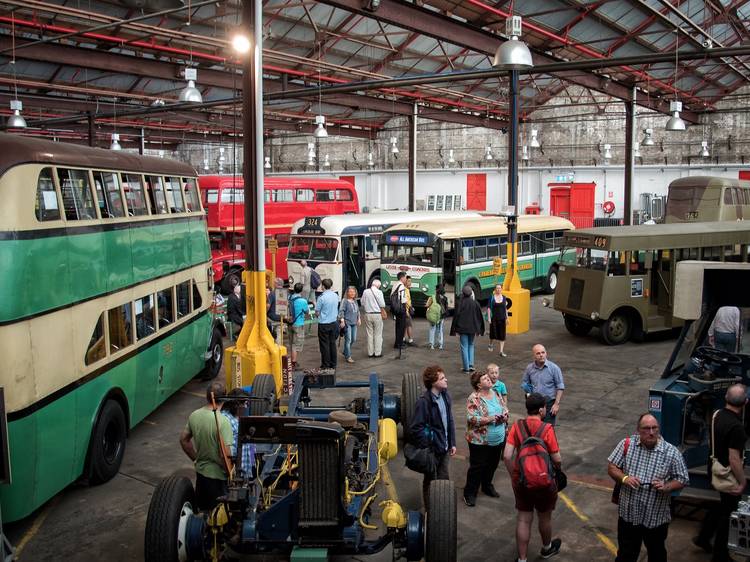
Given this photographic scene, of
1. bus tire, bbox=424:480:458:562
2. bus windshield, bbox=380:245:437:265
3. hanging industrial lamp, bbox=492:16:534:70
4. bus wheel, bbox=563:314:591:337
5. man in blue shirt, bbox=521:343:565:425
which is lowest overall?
bus wheel, bbox=563:314:591:337

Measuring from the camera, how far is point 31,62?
24672 millimetres

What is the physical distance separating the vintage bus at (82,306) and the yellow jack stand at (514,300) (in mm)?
8933

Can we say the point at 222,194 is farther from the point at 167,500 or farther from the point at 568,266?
the point at 167,500

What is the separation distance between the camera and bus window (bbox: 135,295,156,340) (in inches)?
384

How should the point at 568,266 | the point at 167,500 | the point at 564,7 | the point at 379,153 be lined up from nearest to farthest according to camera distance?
the point at 167,500 < the point at 568,266 < the point at 564,7 < the point at 379,153

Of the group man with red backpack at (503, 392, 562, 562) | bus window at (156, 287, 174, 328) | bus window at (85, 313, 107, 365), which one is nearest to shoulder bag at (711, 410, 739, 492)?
man with red backpack at (503, 392, 562, 562)

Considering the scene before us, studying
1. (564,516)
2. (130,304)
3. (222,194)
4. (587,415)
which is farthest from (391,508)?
(222,194)

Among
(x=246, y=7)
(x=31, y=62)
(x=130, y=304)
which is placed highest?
(x=31, y=62)

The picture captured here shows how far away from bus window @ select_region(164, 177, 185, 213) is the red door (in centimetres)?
3295

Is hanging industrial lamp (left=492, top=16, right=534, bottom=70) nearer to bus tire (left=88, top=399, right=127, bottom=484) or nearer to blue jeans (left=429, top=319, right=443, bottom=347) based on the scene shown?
blue jeans (left=429, top=319, right=443, bottom=347)

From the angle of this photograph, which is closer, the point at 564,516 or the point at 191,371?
the point at 564,516

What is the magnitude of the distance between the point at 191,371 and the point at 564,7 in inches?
589

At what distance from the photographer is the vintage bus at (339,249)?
21328 millimetres

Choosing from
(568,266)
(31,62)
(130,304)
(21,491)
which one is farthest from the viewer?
(31,62)
